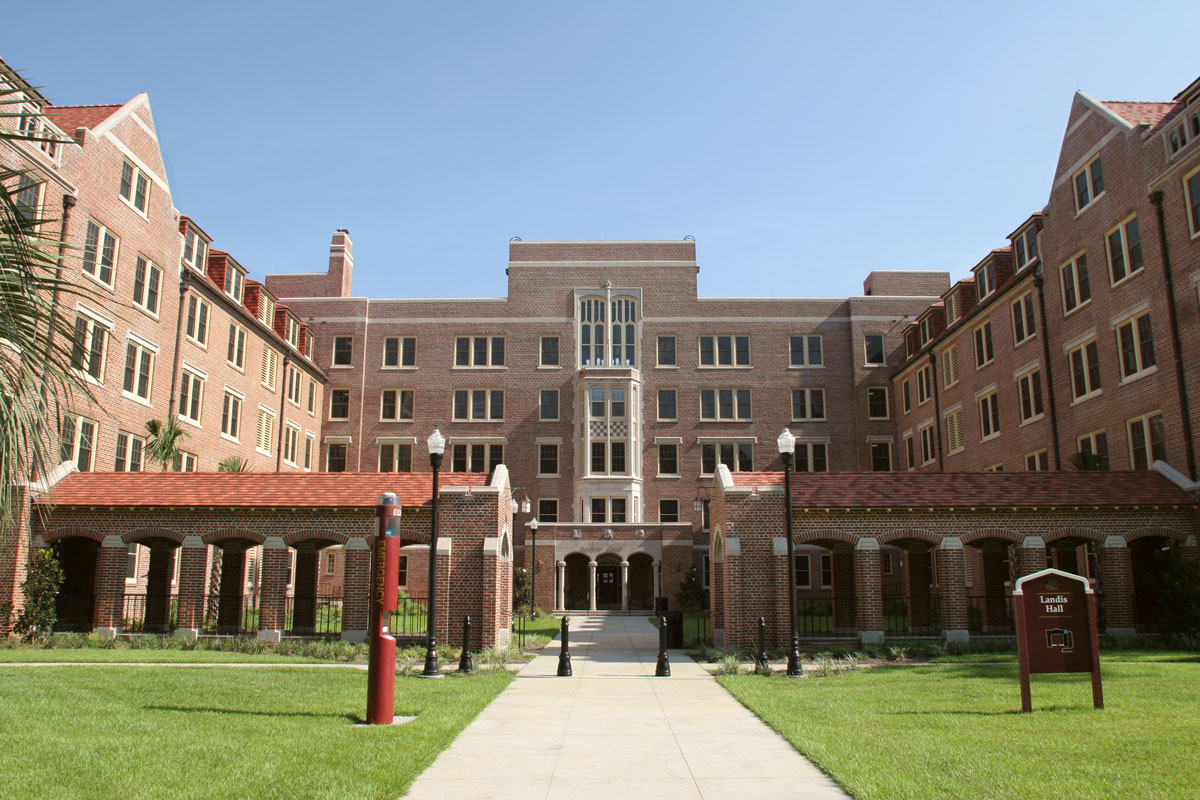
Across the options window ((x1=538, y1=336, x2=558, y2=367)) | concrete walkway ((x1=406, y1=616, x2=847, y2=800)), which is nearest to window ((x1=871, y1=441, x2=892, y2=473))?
window ((x1=538, y1=336, x2=558, y2=367))

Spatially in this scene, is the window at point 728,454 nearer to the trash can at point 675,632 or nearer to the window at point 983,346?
the window at point 983,346

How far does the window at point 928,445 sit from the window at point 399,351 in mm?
28141

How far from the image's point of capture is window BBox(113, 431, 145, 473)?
29812 mm

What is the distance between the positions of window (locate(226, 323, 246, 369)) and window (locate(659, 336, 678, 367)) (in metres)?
22.8

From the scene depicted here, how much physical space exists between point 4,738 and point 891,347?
159ft

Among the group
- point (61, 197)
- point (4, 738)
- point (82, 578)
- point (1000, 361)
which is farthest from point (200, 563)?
point (1000, 361)

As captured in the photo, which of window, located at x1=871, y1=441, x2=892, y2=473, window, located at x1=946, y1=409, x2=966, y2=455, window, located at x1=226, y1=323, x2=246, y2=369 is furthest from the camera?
window, located at x1=871, y1=441, x2=892, y2=473

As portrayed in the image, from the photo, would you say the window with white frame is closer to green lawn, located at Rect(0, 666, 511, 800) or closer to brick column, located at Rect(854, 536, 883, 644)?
brick column, located at Rect(854, 536, 883, 644)

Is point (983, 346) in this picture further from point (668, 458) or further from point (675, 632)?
point (675, 632)

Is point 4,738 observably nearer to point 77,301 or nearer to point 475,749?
point 475,749

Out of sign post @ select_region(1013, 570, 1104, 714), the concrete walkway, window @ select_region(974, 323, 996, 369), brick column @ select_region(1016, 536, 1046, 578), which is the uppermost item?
window @ select_region(974, 323, 996, 369)

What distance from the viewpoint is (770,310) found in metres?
52.8

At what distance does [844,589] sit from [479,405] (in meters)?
28.3

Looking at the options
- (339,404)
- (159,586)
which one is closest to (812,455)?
(339,404)
